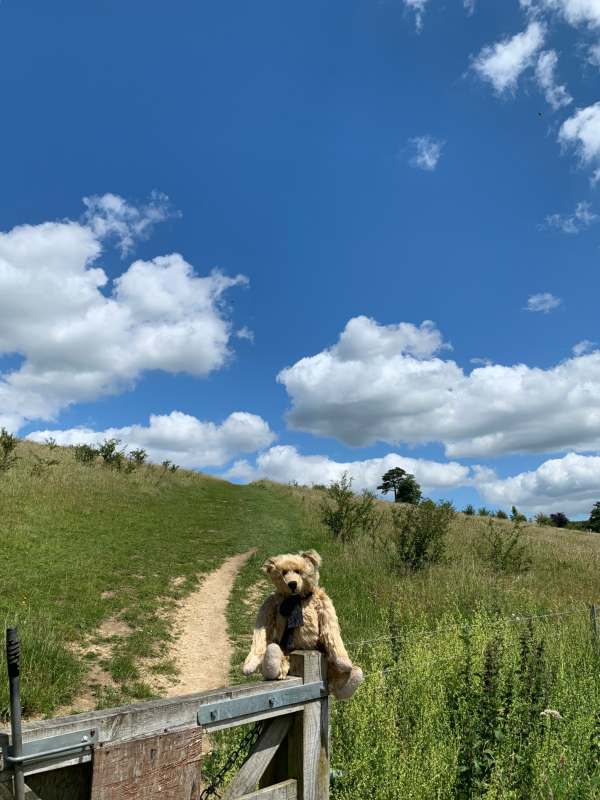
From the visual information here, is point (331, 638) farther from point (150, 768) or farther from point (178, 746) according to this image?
point (150, 768)

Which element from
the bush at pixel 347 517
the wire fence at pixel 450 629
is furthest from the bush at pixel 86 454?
the wire fence at pixel 450 629

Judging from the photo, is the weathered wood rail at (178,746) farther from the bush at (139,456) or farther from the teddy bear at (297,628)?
the bush at (139,456)

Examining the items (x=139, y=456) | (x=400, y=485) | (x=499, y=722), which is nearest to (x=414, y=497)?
(x=400, y=485)

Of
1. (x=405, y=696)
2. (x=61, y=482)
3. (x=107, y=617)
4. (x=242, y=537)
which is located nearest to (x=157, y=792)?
(x=405, y=696)

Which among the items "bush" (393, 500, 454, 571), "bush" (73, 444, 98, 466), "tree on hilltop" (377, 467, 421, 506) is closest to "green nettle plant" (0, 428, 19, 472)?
"bush" (73, 444, 98, 466)

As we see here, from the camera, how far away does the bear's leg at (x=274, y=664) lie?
10.1 feet

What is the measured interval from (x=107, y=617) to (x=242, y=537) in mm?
10362

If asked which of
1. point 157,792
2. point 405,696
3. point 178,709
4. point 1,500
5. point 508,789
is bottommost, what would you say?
point 508,789

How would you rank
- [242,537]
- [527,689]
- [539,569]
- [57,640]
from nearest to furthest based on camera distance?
1. [527,689]
2. [57,640]
3. [539,569]
4. [242,537]

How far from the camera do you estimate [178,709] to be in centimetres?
240

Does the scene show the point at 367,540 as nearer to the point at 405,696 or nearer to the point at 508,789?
the point at 405,696

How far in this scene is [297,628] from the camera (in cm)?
337

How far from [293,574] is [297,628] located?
1.03 feet

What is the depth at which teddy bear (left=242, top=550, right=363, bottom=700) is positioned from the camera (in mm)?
3164
